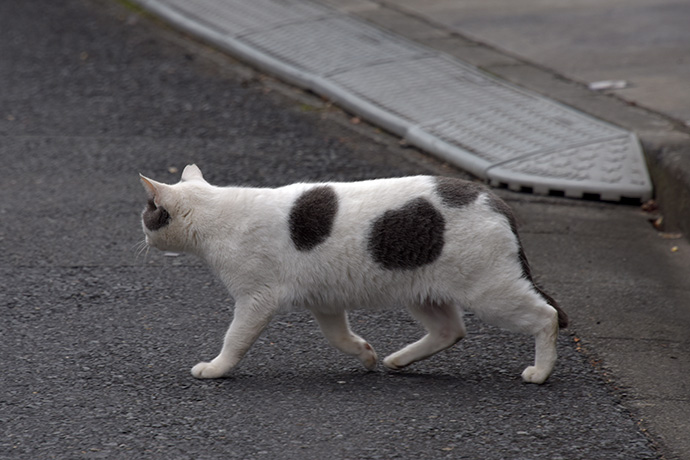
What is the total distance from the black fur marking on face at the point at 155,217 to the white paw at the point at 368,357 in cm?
88

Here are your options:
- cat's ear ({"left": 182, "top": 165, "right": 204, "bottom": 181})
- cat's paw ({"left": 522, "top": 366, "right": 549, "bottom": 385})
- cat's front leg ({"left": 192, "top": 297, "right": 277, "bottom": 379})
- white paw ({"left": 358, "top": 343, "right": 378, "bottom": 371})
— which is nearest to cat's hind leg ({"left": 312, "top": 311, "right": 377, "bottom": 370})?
white paw ({"left": 358, "top": 343, "right": 378, "bottom": 371})

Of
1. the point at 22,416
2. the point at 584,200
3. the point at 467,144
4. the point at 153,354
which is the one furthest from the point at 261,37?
the point at 22,416

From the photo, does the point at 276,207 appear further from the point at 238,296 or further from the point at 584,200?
the point at 584,200

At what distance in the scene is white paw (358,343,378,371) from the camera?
366 cm

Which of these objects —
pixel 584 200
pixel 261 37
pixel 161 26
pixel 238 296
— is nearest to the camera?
pixel 238 296

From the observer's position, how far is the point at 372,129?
6.59m

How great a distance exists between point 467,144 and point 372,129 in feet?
2.80

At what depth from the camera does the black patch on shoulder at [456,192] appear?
136 inches

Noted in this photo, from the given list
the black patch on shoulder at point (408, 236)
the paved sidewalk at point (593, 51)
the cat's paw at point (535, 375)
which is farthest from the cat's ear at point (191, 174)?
the paved sidewalk at point (593, 51)

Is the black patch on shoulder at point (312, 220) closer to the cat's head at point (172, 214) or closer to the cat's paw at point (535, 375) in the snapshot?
the cat's head at point (172, 214)

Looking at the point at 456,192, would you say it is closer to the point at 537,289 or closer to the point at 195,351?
the point at 537,289

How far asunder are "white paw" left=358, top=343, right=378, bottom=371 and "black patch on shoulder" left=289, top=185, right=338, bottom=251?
0.46 meters

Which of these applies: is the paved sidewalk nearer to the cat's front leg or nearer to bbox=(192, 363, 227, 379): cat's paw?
the cat's front leg

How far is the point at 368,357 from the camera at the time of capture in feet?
12.0
